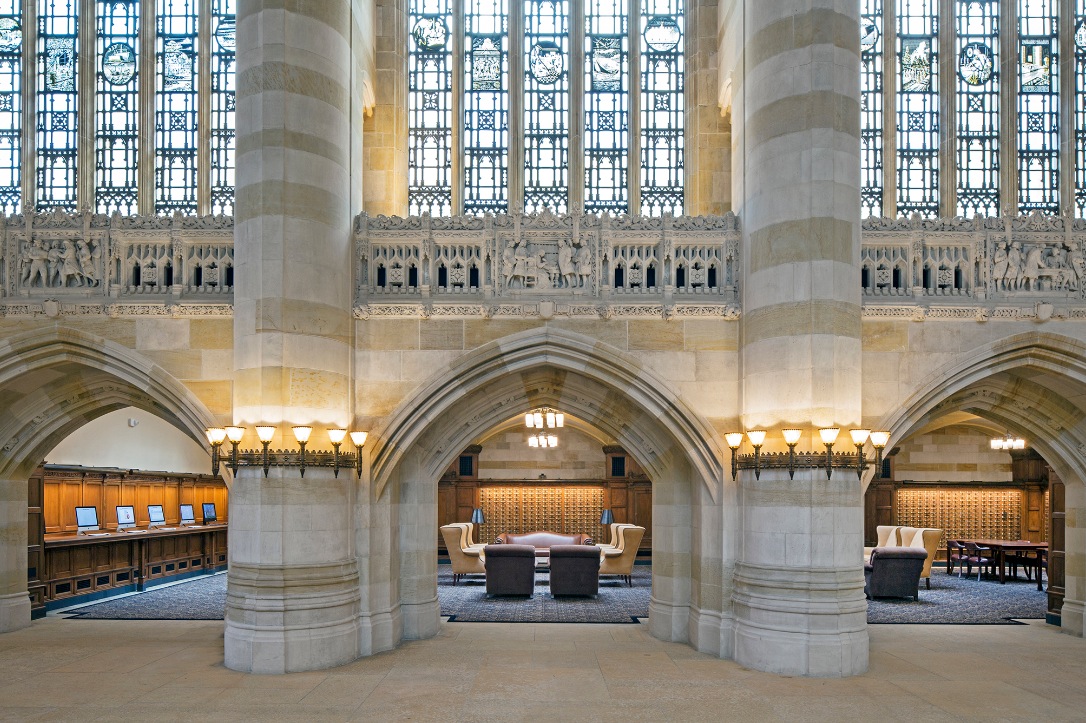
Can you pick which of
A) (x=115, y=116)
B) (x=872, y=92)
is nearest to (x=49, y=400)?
(x=115, y=116)

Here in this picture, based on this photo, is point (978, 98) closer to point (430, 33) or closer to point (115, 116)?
point (430, 33)

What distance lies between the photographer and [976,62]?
52.1 ft

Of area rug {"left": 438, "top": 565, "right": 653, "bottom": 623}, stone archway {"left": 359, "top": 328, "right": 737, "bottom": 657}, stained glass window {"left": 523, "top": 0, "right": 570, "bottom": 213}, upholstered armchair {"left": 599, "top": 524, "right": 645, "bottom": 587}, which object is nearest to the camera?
stone archway {"left": 359, "top": 328, "right": 737, "bottom": 657}

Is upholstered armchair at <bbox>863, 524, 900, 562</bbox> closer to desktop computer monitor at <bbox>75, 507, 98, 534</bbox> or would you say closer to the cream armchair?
the cream armchair

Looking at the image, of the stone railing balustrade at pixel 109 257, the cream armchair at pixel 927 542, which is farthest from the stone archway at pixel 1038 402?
the stone railing balustrade at pixel 109 257

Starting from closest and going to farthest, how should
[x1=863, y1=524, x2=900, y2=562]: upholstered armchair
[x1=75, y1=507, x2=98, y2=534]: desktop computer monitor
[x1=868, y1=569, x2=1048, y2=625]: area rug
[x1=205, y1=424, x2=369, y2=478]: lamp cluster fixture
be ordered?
[x1=205, y1=424, x2=369, y2=478]: lamp cluster fixture
[x1=868, y1=569, x2=1048, y2=625]: area rug
[x1=75, y1=507, x2=98, y2=534]: desktop computer monitor
[x1=863, y1=524, x2=900, y2=562]: upholstered armchair

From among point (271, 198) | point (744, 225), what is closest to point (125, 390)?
point (271, 198)

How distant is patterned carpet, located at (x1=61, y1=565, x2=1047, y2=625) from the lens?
14406 mm

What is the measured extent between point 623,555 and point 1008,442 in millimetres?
10358

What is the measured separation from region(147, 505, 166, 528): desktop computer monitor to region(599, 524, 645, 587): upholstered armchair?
361 inches

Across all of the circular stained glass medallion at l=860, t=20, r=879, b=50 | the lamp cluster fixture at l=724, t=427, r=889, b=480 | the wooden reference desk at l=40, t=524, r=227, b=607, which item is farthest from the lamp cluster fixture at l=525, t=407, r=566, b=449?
the circular stained glass medallion at l=860, t=20, r=879, b=50

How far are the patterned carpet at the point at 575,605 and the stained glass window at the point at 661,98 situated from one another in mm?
6827

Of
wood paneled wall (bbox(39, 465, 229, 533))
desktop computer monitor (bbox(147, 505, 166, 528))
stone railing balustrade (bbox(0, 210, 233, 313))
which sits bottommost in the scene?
desktop computer monitor (bbox(147, 505, 166, 528))

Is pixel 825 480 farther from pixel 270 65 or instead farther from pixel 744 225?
pixel 270 65
